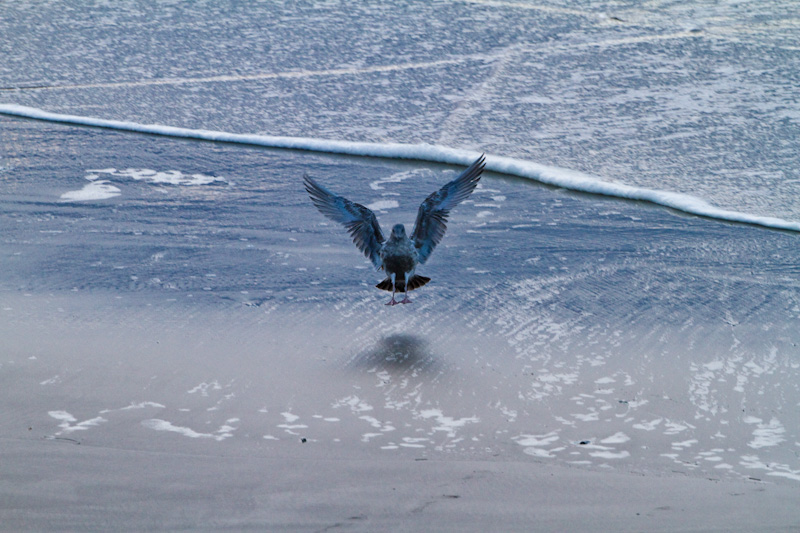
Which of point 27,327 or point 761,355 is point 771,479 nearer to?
point 761,355

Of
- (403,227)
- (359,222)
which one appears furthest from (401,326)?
(359,222)

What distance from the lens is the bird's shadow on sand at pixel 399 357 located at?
138 inches

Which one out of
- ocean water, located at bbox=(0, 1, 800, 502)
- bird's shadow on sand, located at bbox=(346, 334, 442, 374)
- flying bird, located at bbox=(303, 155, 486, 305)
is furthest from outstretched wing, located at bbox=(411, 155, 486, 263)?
bird's shadow on sand, located at bbox=(346, 334, 442, 374)

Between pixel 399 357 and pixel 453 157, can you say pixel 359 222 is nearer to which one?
pixel 399 357

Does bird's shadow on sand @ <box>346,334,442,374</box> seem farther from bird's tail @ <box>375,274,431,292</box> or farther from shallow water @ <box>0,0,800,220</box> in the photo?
shallow water @ <box>0,0,800,220</box>

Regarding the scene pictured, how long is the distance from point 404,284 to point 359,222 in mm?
449

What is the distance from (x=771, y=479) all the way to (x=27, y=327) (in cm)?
277

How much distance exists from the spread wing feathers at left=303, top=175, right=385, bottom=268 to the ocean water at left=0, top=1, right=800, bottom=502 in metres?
0.13

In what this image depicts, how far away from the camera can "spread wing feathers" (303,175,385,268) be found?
14.5 ft

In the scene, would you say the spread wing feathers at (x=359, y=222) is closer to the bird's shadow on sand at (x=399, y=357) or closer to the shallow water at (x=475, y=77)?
the bird's shadow on sand at (x=399, y=357)

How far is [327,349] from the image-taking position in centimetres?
365

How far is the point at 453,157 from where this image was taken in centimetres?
621

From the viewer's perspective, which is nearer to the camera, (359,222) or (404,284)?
(404,284)

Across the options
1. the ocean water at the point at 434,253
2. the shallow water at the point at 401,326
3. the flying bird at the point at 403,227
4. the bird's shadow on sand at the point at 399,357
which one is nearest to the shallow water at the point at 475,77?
the ocean water at the point at 434,253
